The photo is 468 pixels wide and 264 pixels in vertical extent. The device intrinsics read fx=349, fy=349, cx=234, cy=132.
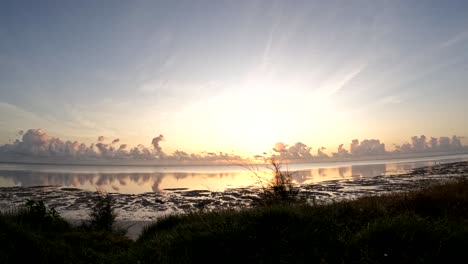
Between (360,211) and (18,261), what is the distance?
28.4 ft

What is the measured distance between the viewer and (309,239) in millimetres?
7277

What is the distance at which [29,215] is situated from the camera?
13.9 meters

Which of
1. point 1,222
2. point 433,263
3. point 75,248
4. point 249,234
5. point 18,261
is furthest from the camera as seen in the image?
point 75,248

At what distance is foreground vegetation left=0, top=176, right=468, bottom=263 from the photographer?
638 centimetres

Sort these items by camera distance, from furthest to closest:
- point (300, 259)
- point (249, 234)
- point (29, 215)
Answer: point (29, 215) → point (249, 234) → point (300, 259)

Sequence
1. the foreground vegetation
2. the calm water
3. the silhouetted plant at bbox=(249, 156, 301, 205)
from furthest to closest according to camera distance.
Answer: the calm water → the silhouetted plant at bbox=(249, 156, 301, 205) → the foreground vegetation

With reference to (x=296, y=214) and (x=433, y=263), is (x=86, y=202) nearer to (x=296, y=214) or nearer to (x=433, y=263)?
(x=296, y=214)

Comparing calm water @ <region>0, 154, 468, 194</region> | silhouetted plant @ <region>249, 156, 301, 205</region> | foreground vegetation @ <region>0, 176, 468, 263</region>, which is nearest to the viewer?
foreground vegetation @ <region>0, 176, 468, 263</region>

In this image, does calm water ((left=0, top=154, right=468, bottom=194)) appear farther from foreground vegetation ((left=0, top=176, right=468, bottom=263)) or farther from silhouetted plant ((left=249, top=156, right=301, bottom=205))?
foreground vegetation ((left=0, top=176, right=468, bottom=263))

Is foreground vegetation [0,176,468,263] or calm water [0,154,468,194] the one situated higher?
foreground vegetation [0,176,468,263]

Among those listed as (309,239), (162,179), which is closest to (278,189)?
(309,239)

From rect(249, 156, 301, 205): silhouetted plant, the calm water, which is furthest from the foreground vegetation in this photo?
the calm water

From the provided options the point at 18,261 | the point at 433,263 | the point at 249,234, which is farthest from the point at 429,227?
the point at 18,261

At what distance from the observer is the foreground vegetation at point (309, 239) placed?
638 cm
